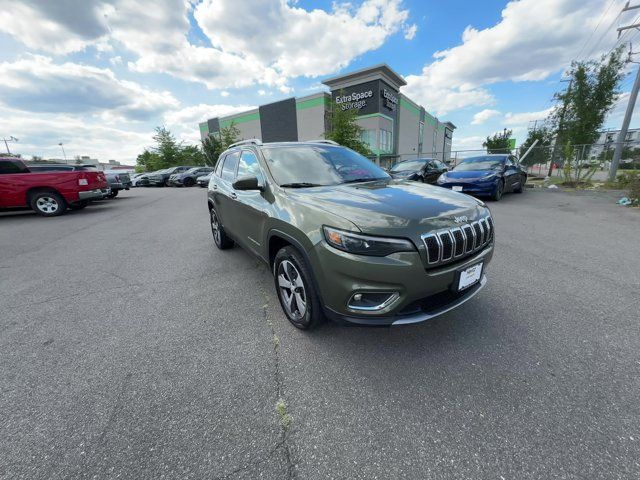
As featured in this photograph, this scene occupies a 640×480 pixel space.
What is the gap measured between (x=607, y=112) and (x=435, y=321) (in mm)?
26765

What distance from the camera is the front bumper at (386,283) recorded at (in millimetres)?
1876

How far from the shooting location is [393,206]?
216cm

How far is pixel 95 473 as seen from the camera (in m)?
1.47

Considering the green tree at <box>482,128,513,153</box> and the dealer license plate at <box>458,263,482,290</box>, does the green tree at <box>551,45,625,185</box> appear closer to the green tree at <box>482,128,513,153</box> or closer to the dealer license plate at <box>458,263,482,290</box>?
the dealer license plate at <box>458,263,482,290</box>

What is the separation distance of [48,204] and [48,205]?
3 cm

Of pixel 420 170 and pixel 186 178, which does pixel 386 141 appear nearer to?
pixel 186 178

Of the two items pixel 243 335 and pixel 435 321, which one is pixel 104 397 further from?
pixel 435 321

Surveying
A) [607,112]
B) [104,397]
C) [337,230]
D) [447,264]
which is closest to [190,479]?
[104,397]

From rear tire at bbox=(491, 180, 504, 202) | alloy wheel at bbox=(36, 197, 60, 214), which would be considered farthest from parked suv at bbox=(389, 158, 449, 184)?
alloy wheel at bbox=(36, 197, 60, 214)

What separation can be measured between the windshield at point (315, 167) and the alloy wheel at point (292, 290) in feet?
2.79

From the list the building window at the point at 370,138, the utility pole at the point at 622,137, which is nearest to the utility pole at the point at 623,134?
the utility pole at the point at 622,137

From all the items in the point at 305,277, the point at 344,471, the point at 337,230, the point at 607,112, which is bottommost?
the point at 344,471

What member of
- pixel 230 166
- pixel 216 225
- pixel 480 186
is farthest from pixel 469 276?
pixel 480 186

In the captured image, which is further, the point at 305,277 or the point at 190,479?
the point at 305,277
